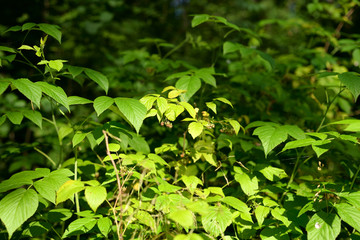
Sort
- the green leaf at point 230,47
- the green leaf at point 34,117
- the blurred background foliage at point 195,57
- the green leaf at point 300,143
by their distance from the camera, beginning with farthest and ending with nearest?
the blurred background foliage at point 195,57, the green leaf at point 230,47, the green leaf at point 34,117, the green leaf at point 300,143

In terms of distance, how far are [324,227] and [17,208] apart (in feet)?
4.33

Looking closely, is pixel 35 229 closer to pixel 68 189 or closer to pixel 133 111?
pixel 68 189

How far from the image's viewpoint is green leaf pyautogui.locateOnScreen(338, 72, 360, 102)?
1.33 m

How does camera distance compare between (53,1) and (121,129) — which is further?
(53,1)

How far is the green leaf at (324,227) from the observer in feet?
3.66

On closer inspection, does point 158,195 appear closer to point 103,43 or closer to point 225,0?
point 103,43

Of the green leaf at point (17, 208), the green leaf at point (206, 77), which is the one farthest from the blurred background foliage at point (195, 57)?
the green leaf at point (17, 208)

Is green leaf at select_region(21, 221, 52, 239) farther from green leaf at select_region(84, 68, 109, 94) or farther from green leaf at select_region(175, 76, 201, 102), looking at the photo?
green leaf at select_region(175, 76, 201, 102)

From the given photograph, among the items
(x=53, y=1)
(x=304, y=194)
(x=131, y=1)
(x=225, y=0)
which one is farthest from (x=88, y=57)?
(x=225, y=0)

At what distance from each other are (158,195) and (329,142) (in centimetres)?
88

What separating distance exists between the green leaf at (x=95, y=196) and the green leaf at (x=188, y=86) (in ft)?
2.28

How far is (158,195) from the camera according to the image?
133 centimetres

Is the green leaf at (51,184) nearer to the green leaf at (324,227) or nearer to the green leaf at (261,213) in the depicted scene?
the green leaf at (261,213)

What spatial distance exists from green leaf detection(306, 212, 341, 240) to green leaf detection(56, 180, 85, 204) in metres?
1.05
